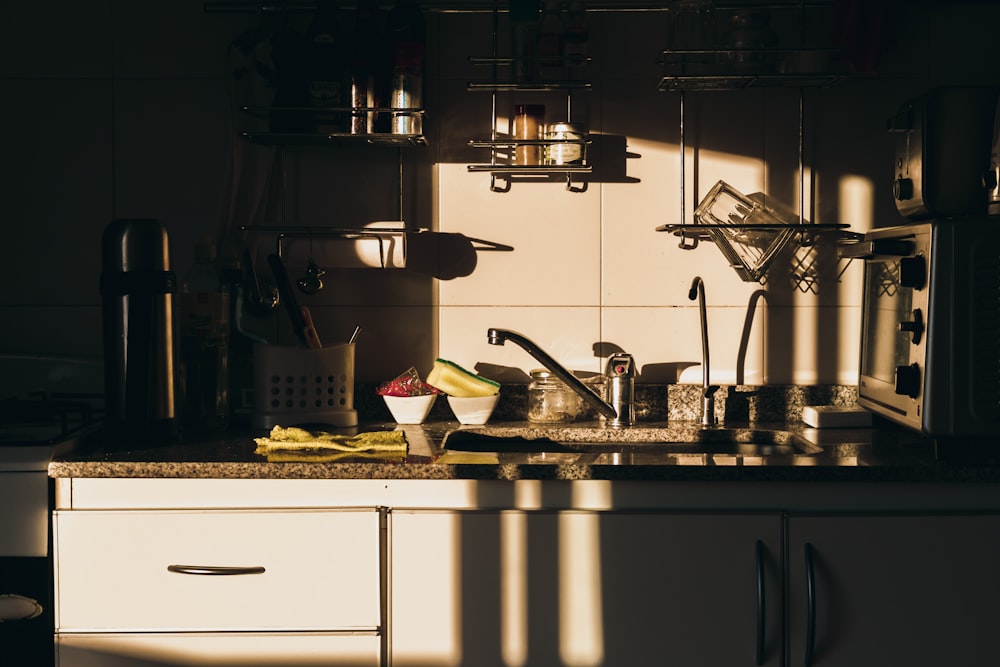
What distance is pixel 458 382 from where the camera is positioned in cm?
218

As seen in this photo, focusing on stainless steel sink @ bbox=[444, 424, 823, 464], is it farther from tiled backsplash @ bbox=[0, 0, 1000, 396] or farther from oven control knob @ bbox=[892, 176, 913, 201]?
oven control knob @ bbox=[892, 176, 913, 201]

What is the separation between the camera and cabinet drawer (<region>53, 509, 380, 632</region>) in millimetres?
1715

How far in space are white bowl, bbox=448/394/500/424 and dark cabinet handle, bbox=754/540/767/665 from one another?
68cm

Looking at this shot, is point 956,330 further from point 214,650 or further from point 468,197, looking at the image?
point 214,650

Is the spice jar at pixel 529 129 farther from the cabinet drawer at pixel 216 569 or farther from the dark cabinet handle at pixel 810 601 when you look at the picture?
the dark cabinet handle at pixel 810 601

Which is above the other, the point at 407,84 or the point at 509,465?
the point at 407,84

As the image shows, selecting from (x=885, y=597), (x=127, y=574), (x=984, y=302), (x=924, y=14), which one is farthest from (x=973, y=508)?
(x=127, y=574)

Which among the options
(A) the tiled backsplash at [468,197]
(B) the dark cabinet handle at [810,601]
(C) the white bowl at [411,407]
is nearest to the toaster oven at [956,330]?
(B) the dark cabinet handle at [810,601]

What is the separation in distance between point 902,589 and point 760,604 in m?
0.25

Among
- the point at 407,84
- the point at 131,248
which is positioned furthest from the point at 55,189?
the point at 407,84

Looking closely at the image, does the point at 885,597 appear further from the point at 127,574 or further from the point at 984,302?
the point at 127,574

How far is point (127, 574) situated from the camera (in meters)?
1.72

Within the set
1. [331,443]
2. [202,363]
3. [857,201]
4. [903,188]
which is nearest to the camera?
[331,443]

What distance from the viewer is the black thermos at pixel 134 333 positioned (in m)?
1.84
